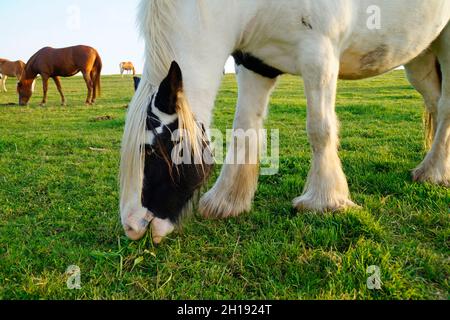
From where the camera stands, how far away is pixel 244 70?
11.0 ft

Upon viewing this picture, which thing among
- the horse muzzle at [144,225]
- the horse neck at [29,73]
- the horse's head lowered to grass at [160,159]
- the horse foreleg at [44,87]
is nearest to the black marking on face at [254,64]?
the horse's head lowered to grass at [160,159]

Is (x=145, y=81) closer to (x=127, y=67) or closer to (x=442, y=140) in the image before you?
(x=442, y=140)

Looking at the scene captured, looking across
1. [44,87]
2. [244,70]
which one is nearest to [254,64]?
[244,70]

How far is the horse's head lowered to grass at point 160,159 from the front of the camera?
2354 mm

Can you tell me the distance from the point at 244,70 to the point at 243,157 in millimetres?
752

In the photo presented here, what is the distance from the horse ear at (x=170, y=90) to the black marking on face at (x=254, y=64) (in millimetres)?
841

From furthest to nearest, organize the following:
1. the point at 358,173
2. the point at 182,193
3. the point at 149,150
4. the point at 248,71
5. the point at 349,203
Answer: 1. the point at 358,173
2. the point at 248,71
3. the point at 349,203
4. the point at 182,193
5. the point at 149,150

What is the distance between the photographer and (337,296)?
1.99m

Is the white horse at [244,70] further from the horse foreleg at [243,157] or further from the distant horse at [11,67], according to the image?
the distant horse at [11,67]

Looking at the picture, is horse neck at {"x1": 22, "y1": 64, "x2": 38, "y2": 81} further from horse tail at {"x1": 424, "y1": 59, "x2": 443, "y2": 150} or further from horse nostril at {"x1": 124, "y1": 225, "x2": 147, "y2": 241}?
horse nostril at {"x1": 124, "y1": 225, "x2": 147, "y2": 241}
